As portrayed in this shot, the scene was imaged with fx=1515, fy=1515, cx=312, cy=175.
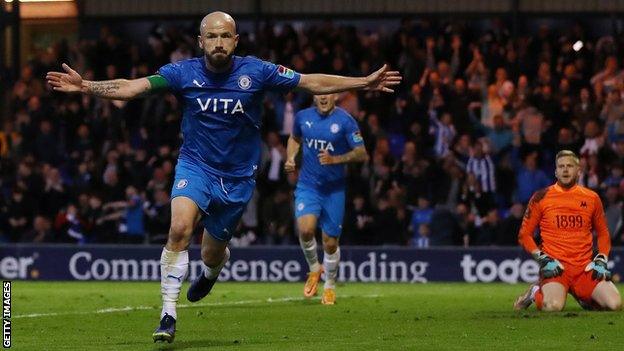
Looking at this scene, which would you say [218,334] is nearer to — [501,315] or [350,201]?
[501,315]

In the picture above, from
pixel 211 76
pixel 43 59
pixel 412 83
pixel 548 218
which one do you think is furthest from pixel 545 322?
pixel 43 59

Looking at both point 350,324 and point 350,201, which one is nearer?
point 350,324

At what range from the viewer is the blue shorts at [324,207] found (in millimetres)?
17031

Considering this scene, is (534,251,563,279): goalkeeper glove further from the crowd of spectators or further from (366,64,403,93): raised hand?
the crowd of spectators

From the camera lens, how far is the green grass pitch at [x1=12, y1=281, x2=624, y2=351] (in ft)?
37.7

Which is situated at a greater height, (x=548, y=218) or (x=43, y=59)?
(x=43, y=59)

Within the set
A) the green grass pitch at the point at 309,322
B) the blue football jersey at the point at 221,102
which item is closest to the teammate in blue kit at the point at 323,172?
the green grass pitch at the point at 309,322

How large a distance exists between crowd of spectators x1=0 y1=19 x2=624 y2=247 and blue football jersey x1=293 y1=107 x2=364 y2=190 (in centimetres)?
654

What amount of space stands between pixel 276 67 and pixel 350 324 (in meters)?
2.67

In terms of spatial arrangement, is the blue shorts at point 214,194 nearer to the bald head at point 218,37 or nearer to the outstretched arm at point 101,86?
the outstretched arm at point 101,86

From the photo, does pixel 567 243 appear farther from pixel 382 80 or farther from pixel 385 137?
pixel 385 137

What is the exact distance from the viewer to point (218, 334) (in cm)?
1242

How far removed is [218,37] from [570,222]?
5060 mm

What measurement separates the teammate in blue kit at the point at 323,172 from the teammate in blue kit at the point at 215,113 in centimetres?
459
